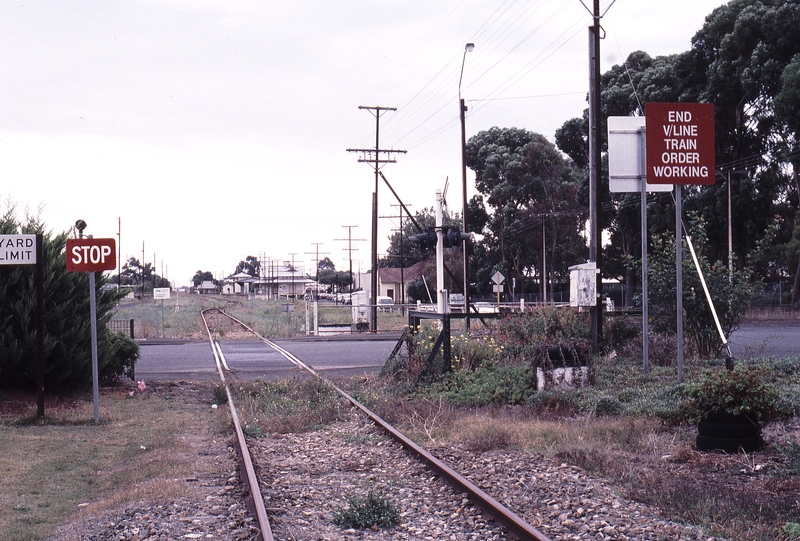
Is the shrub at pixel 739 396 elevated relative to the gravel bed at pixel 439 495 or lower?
elevated

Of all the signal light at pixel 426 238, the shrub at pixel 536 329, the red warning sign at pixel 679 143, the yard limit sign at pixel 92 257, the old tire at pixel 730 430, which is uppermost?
the red warning sign at pixel 679 143

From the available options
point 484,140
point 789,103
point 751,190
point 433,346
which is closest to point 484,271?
point 484,140

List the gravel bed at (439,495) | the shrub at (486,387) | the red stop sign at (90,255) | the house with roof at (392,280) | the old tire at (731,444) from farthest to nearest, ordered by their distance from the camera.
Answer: the house with roof at (392,280) < the shrub at (486,387) < the red stop sign at (90,255) < the old tire at (731,444) < the gravel bed at (439,495)

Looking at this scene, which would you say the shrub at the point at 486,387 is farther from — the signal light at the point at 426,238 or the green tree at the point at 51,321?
the green tree at the point at 51,321

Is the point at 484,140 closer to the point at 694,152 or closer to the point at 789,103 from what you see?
the point at 789,103

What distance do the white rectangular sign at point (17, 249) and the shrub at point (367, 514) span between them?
797 cm

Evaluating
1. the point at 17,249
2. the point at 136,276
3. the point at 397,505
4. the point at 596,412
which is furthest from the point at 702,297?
the point at 136,276

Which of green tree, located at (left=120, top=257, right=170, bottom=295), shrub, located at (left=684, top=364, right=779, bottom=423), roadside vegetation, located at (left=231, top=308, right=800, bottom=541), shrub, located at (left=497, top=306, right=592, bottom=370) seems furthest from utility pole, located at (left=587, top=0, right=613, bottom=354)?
green tree, located at (left=120, top=257, right=170, bottom=295)

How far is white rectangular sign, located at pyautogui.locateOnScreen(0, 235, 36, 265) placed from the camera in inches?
492

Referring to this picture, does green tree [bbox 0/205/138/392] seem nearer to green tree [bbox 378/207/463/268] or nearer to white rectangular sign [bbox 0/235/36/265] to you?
white rectangular sign [bbox 0/235/36/265]

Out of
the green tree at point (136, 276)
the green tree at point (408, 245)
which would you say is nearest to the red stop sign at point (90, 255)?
the green tree at point (408, 245)

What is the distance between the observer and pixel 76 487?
841 cm

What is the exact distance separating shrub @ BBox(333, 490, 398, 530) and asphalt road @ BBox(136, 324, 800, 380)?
36.1 ft

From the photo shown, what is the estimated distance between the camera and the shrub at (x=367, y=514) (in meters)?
6.59
